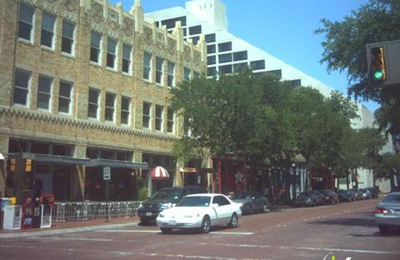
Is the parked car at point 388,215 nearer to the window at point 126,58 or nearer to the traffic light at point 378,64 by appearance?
the traffic light at point 378,64

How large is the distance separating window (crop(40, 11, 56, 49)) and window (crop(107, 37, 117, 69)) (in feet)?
15.7

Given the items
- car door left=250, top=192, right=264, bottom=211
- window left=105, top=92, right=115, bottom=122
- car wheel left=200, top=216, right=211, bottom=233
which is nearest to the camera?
car wheel left=200, top=216, right=211, bottom=233

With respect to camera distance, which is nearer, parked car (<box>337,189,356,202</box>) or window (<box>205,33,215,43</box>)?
parked car (<box>337,189,356,202</box>)

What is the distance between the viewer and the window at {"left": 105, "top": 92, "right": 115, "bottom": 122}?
31.3 m

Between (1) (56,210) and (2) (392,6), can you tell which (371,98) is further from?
(1) (56,210)

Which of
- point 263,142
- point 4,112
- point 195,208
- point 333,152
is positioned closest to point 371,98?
point 195,208

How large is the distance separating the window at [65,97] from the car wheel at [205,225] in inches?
519

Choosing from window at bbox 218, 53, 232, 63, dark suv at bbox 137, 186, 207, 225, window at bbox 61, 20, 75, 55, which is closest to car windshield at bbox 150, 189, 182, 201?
dark suv at bbox 137, 186, 207, 225

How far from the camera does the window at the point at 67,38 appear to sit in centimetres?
2831

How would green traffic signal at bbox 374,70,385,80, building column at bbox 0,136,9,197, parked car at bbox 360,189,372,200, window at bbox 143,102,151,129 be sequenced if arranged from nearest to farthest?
green traffic signal at bbox 374,70,385,80, building column at bbox 0,136,9,197, window at bbox 143,102,151,129, parked car at bbox 360,189,372,200

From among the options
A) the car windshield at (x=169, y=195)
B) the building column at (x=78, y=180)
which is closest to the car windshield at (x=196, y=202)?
the car windshield at (x=169, y=195)

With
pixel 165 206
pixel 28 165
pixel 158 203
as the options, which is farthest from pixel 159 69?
pixel 28 165

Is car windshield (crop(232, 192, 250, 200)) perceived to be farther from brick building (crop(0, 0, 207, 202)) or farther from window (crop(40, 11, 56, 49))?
window (crop(40, 11, 56, 49))

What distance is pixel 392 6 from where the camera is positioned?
63.2 feet
